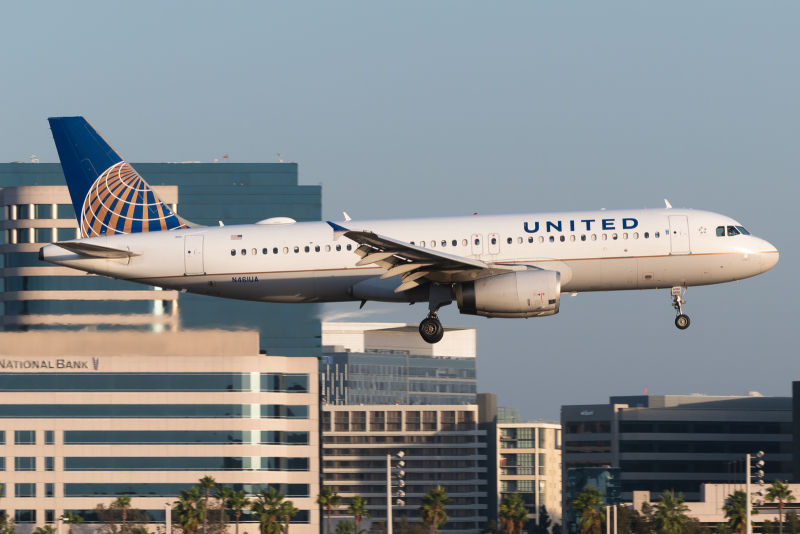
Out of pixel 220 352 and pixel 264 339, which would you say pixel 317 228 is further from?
pixel 264 339

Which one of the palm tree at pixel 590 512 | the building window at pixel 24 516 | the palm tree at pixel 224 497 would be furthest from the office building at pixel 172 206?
the palm tree at pixel 590 512

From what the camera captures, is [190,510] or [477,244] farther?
[190,510]

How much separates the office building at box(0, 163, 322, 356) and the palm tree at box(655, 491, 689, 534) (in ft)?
119

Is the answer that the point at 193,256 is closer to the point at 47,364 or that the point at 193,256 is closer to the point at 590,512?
the point at 47,364

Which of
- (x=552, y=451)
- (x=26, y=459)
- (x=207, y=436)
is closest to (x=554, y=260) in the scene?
(x=207, y=436)

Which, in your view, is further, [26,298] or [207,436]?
[26,298]

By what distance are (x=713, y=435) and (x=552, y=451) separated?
156ft

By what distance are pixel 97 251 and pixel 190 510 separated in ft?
138

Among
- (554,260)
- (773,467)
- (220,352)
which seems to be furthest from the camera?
(773,467)

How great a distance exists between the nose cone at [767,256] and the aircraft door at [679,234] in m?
2.79

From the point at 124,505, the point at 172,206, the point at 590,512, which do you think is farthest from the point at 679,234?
the point at 172,206

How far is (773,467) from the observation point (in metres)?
140

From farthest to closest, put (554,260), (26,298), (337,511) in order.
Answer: (337,511)
(26,298)
(554,260)

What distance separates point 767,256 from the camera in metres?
39.1
